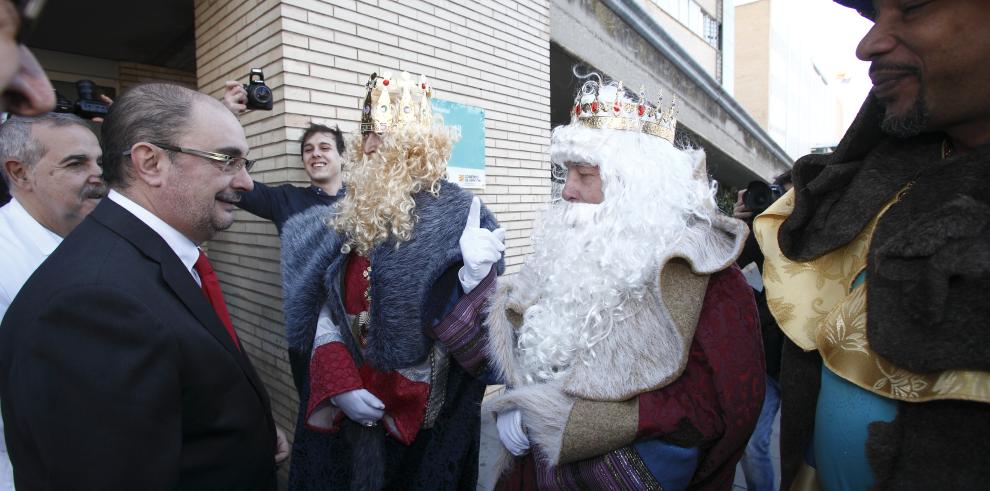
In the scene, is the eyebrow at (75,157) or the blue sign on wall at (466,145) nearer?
the eyebrow at (75,157)

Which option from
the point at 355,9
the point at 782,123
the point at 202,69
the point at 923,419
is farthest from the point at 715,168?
the point at 782,123

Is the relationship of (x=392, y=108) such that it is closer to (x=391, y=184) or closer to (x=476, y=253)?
(x=391, y=184)

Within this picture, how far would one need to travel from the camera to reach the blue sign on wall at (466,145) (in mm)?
4289

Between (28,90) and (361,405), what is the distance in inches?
70.8

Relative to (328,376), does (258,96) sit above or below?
above

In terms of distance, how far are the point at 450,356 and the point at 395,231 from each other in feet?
2.18

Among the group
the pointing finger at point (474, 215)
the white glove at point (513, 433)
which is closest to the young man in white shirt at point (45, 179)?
the pointing finger at point (474, 215)

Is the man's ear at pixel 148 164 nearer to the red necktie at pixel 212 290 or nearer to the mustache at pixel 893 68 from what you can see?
the red necktie at pixel 212 290

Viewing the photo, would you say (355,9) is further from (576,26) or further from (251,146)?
(576,26)

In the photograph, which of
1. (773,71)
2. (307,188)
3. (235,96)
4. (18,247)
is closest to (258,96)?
(235,96)

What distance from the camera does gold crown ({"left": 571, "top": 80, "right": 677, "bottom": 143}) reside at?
198 cm

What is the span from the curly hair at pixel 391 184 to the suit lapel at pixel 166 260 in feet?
2.81

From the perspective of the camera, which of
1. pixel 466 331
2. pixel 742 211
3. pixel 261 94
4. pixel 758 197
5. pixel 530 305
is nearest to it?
pixel 530 305

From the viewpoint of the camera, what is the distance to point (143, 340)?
1.27 meters
